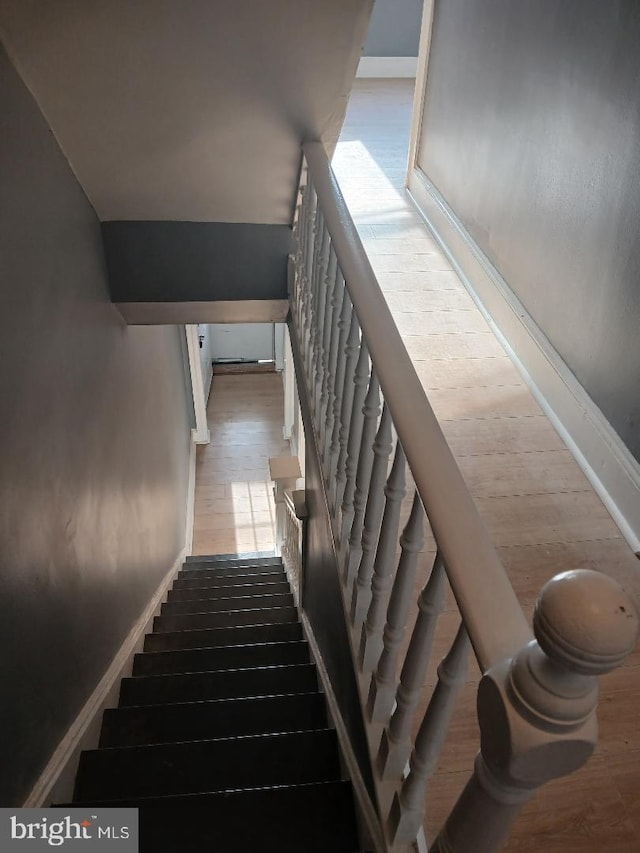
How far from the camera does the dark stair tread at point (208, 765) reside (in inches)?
72.2

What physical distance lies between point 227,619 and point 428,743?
2.51m

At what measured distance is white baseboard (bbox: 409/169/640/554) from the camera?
2.07 metres

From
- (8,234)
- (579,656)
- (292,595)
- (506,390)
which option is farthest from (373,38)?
(579,656)

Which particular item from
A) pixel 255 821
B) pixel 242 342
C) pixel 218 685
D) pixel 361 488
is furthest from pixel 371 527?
pixel 242 342

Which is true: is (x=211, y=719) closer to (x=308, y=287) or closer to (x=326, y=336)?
(x=326, y=336)

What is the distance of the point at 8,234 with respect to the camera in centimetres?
149

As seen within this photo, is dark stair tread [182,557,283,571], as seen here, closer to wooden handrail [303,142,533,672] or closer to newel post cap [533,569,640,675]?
wooden handrail [303,142,533,672]

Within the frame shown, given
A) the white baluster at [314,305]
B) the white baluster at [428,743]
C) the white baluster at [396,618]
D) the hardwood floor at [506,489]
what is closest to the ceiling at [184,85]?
the white baluster at [314,305]

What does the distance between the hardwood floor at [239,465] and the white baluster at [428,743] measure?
492 centimetres

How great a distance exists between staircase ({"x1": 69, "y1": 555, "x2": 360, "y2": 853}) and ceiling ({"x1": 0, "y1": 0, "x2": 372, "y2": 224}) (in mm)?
1951

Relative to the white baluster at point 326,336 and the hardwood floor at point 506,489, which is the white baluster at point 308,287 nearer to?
the white baluster at point 326,336

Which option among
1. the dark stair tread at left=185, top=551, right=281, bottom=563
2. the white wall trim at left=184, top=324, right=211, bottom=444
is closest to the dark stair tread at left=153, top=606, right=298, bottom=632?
the dark stair tread at left=185, top=551, right=281, bottom=563

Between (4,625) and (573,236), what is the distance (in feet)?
7.17

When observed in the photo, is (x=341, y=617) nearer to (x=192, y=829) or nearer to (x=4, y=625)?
(x=192, y=829)
